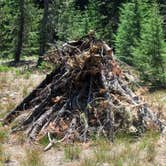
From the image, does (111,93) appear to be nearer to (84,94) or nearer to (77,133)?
(84,94)

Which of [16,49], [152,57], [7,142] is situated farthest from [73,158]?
[16,49]

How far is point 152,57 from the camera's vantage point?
18.8m

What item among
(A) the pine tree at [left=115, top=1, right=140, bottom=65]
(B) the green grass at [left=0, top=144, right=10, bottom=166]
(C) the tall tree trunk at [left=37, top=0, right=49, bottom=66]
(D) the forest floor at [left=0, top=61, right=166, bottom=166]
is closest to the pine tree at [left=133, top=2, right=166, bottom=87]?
(A) the pine tree at [left=115, top=1, right=140, bottom=65]

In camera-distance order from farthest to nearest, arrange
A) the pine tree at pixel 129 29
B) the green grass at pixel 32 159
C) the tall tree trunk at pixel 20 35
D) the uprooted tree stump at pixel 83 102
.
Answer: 1. the tall tree trunk at pixel 20 35
2. the pine tree at pixel 129 29
3. the uprooted tree stump at pixel 83 102
4. the green grass at pixel 32 159

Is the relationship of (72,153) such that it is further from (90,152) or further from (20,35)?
(20,35)

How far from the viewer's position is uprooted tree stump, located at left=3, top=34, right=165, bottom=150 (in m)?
8.96

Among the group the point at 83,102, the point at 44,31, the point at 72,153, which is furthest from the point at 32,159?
the point at 44,31

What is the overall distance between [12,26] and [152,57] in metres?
18.0

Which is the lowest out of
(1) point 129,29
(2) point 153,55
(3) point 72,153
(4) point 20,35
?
(3) point 72,153

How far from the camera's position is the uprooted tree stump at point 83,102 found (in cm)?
896

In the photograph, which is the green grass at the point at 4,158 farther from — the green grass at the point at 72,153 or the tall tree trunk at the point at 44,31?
the tall tree trunk at the point at 44,31

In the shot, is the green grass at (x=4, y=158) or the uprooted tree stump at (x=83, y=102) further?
the uprooted tree stump at (x=83, y=102)

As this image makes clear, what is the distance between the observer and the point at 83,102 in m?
9.65

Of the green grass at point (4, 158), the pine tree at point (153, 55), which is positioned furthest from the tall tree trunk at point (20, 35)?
the green grass at point (4, 158)
